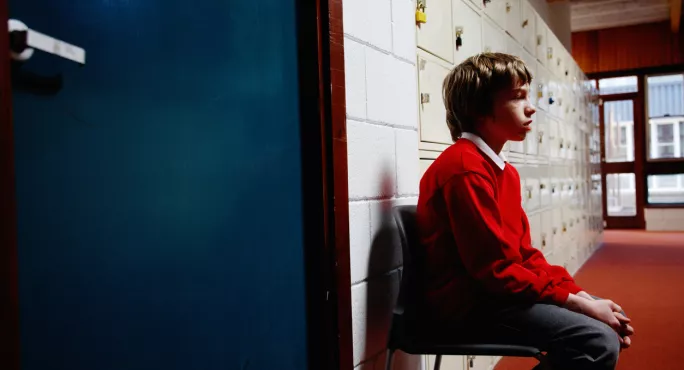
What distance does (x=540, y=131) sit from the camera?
3.69 metres

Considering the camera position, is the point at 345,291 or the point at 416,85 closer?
the point at 345,291

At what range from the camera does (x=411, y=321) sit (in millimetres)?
1423

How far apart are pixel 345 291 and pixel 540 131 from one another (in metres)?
2.78

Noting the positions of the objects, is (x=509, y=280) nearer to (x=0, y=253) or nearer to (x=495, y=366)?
(x=0, y=253)

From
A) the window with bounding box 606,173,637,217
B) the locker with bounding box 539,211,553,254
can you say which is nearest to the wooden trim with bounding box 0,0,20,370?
the locker with bounding box 539,211,553,254

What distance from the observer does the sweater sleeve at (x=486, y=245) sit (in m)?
1.28

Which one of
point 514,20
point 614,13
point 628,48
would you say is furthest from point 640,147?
point 514,20

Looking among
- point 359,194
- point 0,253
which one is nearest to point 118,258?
point 0,253

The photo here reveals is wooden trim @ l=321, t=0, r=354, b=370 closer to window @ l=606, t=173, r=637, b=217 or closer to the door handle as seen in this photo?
the door handle

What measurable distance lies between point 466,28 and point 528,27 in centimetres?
137

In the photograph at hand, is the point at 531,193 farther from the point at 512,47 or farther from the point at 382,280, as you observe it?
the point at 382,280

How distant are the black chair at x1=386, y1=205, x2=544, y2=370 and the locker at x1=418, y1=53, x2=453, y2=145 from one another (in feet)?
1.64

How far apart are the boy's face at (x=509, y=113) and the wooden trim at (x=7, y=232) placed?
1.19m

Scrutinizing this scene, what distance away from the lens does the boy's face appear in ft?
5.00
